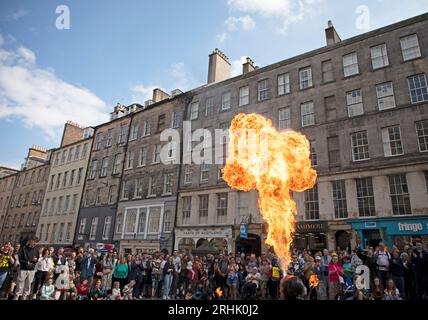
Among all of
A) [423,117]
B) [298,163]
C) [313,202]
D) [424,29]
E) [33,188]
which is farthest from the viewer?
[33,188]

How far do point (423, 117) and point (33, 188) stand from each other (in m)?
49.7

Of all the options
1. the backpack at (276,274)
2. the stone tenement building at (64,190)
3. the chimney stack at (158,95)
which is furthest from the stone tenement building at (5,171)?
the backpack at (276,274)

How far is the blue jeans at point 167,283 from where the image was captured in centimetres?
1479

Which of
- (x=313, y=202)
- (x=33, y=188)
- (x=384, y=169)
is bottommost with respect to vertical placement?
(x=313, y=202)

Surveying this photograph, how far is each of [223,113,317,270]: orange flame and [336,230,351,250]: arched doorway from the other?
12.9 feet

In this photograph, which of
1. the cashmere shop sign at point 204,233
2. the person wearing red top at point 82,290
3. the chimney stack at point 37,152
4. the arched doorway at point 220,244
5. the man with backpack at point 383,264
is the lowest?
the person wearing red top at point 82,290

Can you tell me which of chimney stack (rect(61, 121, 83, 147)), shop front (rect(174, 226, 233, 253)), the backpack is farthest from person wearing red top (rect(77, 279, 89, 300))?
chimney stack (rect(61, 121, 83, 147))

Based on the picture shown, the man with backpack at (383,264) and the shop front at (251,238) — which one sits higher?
the shop front at (251,238)

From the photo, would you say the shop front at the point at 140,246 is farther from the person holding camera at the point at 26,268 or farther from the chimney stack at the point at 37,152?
the chimney stack at the point at 37,152

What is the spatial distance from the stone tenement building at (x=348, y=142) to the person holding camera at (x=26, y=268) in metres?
13.3

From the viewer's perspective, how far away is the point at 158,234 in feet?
93.2

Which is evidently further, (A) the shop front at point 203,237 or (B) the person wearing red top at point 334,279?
(A) the shop front at point 203,237
